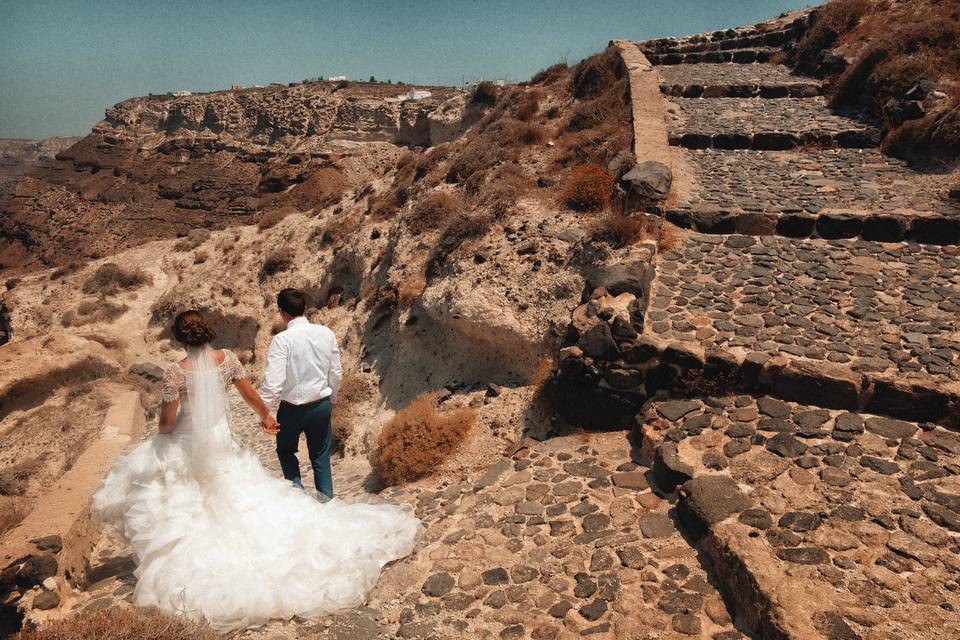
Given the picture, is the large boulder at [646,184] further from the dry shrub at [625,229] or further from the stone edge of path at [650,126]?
the dry shrub at [625,229]

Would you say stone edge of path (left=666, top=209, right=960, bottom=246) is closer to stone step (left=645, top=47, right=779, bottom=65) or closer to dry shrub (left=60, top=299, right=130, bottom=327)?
stone step (left=645, top=47, right=779, bottom=65)

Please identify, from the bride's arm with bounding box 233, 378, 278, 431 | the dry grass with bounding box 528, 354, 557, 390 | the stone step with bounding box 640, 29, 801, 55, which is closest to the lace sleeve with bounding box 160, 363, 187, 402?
the bride's arm with bounding box 233, 378, 278, 431

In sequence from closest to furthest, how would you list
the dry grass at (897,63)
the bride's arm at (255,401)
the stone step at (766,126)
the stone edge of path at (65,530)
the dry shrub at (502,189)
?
the bride's arm at (255,401) < the stone edge of path at (65,530) < the dry grass at (897,63) < the dry shrub at (502,189) < the stone step at (766,126)

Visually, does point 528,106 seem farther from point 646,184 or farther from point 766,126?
point 646,184

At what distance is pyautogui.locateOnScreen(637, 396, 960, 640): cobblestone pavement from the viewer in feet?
10.7

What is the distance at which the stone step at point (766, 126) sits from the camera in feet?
36.2

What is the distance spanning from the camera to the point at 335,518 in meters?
4.42

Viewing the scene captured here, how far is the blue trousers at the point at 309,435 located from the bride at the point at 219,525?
0.53m

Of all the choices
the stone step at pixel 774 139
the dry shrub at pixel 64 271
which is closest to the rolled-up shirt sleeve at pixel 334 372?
the stone step at pixel 774 139

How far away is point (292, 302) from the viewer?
479 centimetres

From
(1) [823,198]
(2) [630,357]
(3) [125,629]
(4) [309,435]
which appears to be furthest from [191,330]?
(1) [823,198]

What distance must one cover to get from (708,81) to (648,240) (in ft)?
32.5

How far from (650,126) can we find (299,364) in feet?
31.3

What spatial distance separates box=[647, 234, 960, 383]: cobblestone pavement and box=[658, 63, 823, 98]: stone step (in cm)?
826
